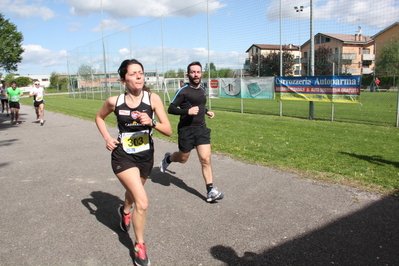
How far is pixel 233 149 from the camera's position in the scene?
8.01 meters

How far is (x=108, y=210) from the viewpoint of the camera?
180 inches

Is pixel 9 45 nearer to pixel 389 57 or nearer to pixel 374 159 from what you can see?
pixel 374 159

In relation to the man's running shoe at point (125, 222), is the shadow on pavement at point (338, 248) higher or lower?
lower

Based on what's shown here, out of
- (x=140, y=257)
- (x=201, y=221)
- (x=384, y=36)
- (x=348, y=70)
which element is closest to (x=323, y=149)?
(x=201, y=221)

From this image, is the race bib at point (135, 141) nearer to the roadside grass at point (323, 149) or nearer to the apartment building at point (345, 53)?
the roadside grass at point (323, 149)

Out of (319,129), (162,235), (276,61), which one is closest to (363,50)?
(276,61)

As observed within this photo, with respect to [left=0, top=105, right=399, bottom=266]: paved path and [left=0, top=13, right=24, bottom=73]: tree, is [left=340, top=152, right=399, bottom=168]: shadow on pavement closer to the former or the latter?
[left=0, top=105, right=399, bottom=266]: paved path

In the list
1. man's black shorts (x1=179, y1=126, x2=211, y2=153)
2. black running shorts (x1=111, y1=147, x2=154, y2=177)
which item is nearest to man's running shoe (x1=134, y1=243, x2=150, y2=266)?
black running shorts (x1=111, y1=147, x2=154, y2=177)

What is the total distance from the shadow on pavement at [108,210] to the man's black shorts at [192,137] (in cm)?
129

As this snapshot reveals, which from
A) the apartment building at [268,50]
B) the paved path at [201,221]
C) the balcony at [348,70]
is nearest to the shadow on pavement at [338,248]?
the paved path at [201,221]

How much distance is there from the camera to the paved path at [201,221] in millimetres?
3270

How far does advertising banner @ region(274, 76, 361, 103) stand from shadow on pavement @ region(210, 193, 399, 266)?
8.85m

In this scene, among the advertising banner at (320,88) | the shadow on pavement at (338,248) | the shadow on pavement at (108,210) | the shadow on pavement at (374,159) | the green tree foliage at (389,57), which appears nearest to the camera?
the shadow on pavement at (338,248)

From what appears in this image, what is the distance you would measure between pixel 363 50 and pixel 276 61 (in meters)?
7.47
